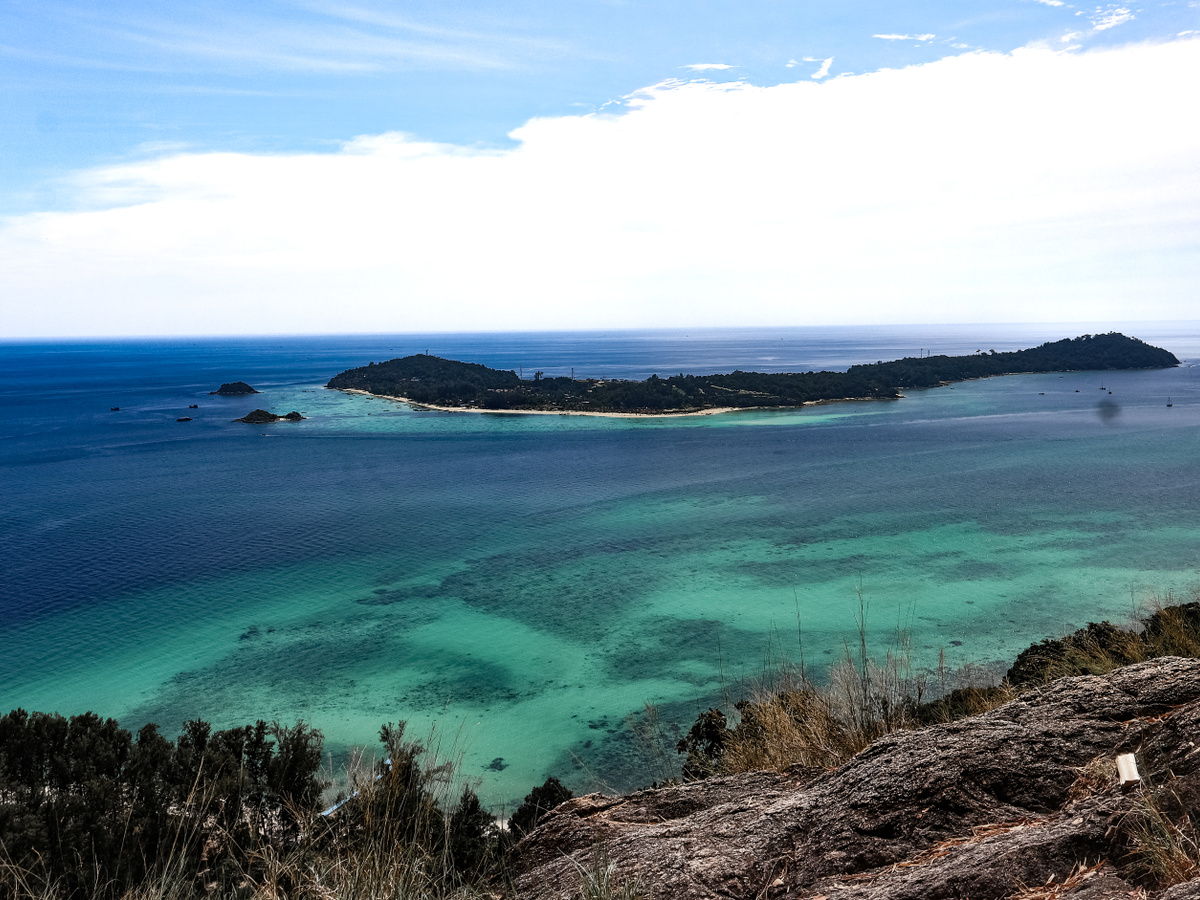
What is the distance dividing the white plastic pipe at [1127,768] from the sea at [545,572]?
452 centimetres

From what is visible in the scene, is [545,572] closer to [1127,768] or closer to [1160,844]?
[1127,768]

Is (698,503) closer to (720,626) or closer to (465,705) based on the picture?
(720,626)

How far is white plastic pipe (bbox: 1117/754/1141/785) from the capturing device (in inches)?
159

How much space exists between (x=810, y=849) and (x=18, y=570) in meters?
39.4

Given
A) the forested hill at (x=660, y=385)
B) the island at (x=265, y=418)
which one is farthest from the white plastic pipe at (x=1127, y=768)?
the island at (x=265, y=418)

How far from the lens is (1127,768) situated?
416 centimetres

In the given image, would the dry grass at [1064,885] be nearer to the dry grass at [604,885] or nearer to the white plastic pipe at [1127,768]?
the white plastic pipe at [1127,768]

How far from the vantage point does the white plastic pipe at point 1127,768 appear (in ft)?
13.2

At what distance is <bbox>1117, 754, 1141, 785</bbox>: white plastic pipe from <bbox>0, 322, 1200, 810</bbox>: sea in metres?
4.52

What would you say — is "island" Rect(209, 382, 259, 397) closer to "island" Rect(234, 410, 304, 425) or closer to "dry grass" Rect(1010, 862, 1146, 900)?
"island" Rect(234, 410, 304, 425)

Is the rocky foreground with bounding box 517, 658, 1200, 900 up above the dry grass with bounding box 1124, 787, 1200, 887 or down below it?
below

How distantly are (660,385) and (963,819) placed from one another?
93217 mm

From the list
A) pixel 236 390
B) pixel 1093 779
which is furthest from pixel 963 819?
pixel 236 390

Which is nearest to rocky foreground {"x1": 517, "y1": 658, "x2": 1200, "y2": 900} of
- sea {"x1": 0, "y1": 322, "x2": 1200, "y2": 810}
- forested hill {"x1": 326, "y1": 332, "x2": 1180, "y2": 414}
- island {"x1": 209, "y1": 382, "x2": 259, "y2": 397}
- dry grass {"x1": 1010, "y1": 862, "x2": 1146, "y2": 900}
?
dry grass {"x1": 1010, "y1": 862, "x2": 1146, "y2": 900}
